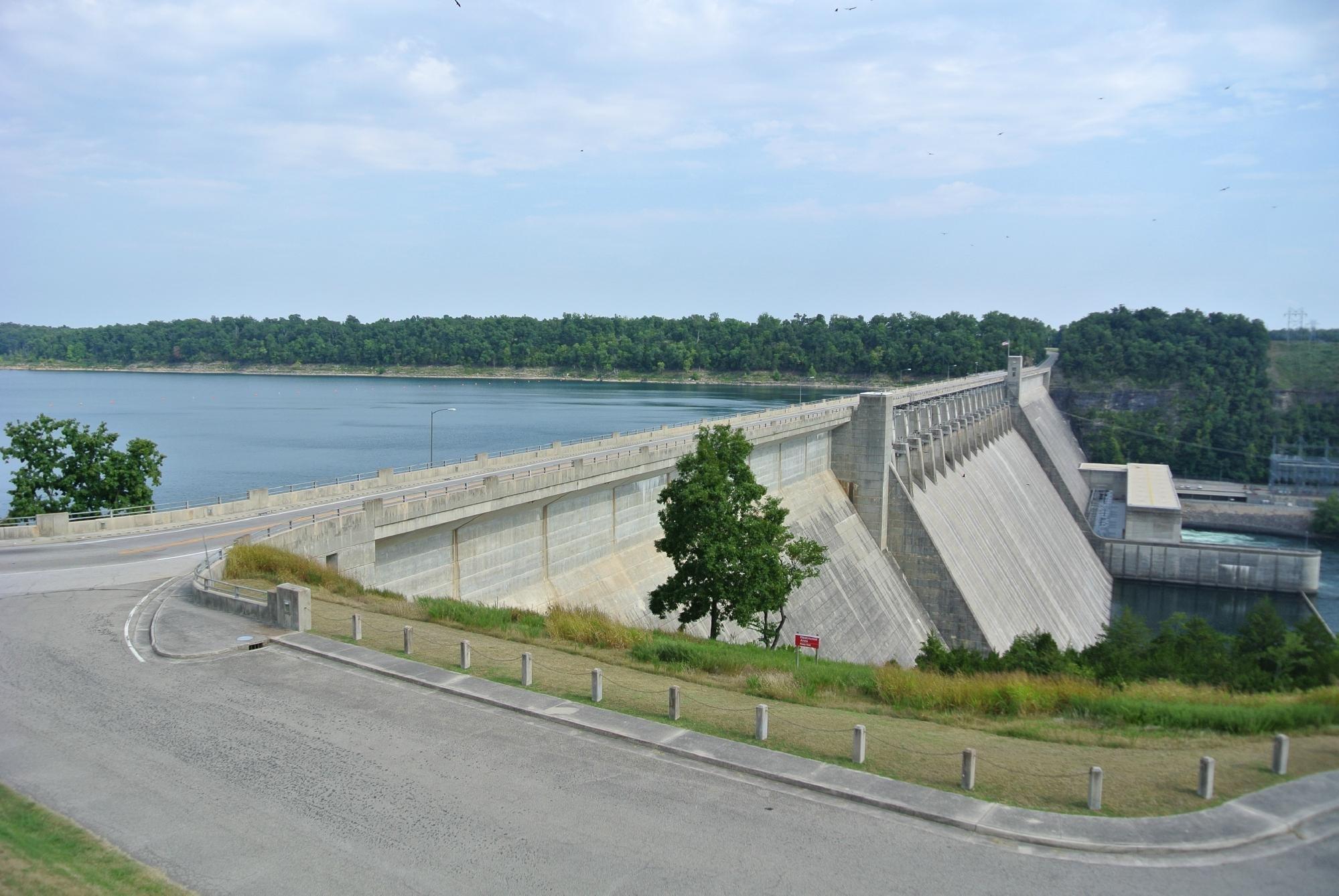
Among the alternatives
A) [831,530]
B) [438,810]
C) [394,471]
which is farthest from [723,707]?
[394,471]

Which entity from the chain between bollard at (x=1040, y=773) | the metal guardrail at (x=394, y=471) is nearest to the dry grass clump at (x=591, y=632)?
the chain between bollard at (x=1040, y=773)

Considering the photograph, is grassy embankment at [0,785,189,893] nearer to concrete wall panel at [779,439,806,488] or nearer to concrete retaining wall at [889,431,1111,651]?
concrete wall panel at [779,439,806,488]

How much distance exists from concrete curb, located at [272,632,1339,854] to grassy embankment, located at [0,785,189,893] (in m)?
5.74

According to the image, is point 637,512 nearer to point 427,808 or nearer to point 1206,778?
point 427,808

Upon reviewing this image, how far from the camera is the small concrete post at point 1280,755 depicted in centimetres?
1203

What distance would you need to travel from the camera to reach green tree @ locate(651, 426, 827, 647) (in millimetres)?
23984

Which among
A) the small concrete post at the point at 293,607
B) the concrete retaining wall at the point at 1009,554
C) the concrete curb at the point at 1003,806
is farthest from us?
the concrete retaining wall at the point at 1009,554

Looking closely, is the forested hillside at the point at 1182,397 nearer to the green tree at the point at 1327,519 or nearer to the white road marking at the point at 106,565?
the green tree at the point at 1327,519

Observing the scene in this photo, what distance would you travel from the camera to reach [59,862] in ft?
31.6

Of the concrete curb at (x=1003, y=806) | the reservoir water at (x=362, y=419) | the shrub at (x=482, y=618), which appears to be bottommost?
the reservoir water at (x=362, y=419)

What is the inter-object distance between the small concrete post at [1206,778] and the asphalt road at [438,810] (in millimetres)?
1066

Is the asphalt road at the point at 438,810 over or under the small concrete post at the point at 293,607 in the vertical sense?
under

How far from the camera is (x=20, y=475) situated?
3525 centimetres

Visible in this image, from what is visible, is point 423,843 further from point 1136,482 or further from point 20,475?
point 1136,482
